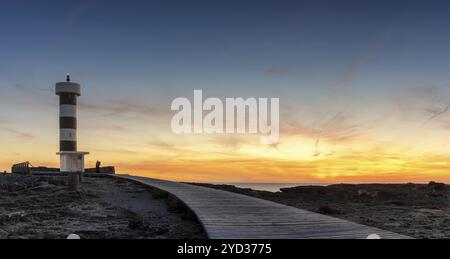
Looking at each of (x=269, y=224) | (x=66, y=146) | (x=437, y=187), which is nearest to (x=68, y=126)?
(x=66, y=146)

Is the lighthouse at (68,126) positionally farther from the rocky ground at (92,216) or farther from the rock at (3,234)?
the rock at (3,234)

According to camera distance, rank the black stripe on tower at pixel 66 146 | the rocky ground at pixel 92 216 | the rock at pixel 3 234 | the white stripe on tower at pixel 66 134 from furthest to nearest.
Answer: the white stripe on tower at pixel 66 134 < the black stripe on tower at pixel 66 146 < the rocky ground at pixel 92 216 < the rock at pixel 3 234

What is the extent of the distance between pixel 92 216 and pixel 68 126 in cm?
2721

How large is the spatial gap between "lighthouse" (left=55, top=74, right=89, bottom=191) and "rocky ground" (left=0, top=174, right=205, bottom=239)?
1608 centimetres

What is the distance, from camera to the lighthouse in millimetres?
42156

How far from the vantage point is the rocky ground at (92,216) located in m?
13.8

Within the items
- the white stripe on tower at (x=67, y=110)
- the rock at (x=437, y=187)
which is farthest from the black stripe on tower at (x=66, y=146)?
the rock at (x=437, y=187)

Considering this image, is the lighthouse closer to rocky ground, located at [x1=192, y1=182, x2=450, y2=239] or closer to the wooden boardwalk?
rocky ground, located at [x1=192, y1=182, x2=450, y2=239]

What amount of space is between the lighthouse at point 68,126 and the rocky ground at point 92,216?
52.8ft

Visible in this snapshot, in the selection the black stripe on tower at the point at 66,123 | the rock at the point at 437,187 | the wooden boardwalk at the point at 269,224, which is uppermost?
the black stripe on tower at the point at 66,123
